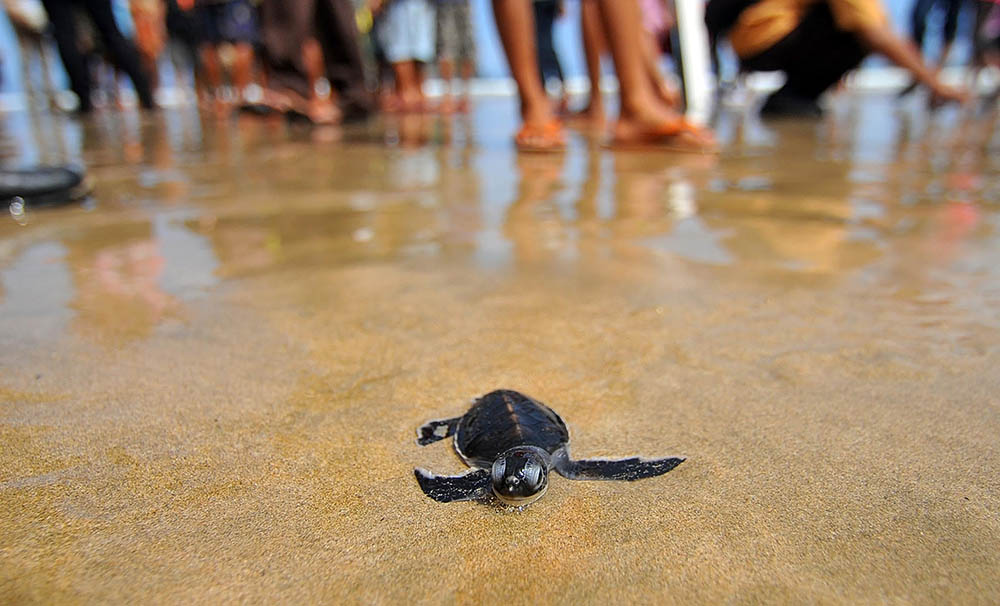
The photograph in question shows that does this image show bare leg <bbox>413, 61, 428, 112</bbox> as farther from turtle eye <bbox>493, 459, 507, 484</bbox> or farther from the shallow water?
turtle eye <bbox>493, 459, 507, 484</bbox>

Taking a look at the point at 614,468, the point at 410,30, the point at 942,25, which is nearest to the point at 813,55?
the point at 942,25

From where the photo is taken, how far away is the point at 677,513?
29.8 inches

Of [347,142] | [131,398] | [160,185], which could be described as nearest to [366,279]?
[131,398]

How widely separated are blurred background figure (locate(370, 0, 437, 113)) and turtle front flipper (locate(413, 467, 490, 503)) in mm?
6562

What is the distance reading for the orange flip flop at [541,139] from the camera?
3.33 m

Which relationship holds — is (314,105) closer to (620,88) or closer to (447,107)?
(447,107)

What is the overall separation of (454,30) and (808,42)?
3.79m

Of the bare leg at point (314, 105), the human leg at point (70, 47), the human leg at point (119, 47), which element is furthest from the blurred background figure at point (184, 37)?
the bare leg at point (314, 105)

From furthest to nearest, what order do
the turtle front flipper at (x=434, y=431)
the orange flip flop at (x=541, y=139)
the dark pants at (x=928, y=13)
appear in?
the dark pants at (x=928, y=13) < the orange flip flop at (x=541, y=139) < the turtle front flipper at (x=434, y=431)

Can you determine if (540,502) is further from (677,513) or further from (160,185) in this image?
(160,185)

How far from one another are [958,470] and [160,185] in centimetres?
269

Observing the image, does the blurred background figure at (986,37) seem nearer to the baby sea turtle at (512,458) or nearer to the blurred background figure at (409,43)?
the blurred background figure at (409,43)

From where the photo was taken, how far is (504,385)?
1.05m

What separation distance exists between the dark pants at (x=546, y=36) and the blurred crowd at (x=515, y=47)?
1 centimetres
